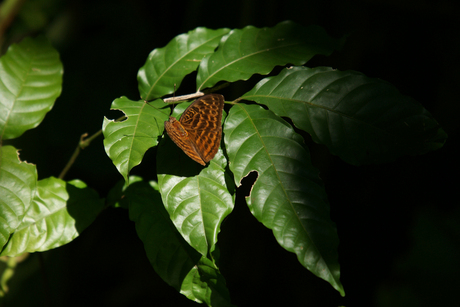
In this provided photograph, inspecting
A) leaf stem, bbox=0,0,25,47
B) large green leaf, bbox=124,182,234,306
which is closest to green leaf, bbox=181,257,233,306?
large green leaf, bbox=124,182,234,306

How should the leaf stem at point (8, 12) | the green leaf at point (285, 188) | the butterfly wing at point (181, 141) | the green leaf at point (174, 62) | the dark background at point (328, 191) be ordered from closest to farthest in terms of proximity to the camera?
the green leaf at point (285, 188) < the butterfly wing at point (181, 141) < the green leaf at point (174, 62) < the dark background at point (328, 191) < the leaf stem at point (8, 12)

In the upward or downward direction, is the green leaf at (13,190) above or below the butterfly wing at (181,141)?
below

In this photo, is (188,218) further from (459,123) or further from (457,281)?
(459,123)

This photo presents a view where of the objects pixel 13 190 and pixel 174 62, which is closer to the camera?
pixel 13 190

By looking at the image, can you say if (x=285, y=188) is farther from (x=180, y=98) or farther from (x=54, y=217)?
(x=54, y=217)

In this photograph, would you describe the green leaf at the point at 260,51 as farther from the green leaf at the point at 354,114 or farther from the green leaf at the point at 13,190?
the green leaf at the point at 13,190

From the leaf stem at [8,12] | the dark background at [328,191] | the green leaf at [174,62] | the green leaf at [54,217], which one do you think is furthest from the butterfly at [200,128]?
the leaf stem at [8,12]

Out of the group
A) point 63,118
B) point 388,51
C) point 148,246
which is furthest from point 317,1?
point 63,118

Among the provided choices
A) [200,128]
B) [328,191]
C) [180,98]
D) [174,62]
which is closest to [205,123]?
[200,128]
